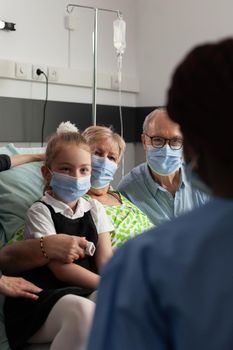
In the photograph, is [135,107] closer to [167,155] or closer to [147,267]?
[167,155]

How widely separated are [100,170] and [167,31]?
1.95 meters

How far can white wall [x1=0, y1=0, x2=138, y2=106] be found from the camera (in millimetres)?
3225

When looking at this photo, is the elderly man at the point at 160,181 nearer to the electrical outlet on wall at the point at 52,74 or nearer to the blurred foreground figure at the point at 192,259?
the electrical outlet on wall at the point at 52,74

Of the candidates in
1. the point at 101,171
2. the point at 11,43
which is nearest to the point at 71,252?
the point at 101,171

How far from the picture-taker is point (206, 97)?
70 cm

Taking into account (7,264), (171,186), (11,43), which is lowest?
(7,264)

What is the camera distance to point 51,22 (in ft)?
11.2

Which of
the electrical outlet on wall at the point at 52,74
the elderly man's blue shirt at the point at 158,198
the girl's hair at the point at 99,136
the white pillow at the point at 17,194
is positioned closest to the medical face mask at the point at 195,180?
the white pillow at the point at 17,194

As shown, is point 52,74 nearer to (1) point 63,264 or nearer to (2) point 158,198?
(2) point 158,198

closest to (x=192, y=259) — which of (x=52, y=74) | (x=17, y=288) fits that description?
(x=17, y=288)

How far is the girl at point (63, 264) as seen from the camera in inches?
63.3

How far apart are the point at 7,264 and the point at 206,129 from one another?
4.33ft

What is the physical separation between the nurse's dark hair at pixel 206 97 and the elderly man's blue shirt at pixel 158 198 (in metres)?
1.62

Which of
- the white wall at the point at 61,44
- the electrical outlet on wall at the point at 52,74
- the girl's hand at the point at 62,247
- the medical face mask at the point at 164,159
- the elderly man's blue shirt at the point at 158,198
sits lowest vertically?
the girl's hand at the point at 62,247
